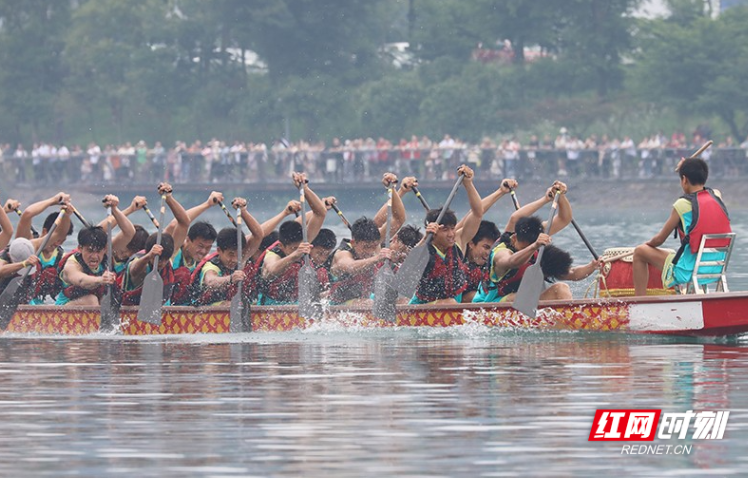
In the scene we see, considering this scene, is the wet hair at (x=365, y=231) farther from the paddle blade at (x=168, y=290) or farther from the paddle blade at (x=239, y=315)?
the paddle blade at (x=168, y=290)

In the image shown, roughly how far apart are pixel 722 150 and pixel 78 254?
42095 millimetres

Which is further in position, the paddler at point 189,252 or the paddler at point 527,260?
the paddler at point 189,252

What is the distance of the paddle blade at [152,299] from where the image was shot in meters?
21.6

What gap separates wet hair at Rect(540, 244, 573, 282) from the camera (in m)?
20.6

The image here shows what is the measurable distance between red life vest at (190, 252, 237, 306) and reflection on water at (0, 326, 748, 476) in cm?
65

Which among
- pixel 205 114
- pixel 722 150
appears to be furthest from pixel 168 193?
pixel 205 114

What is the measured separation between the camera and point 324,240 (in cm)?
2212

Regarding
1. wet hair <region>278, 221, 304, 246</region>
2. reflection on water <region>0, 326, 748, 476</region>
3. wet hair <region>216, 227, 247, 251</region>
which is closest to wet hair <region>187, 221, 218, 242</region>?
wet hair <region>216, 227, 247, 251</region>

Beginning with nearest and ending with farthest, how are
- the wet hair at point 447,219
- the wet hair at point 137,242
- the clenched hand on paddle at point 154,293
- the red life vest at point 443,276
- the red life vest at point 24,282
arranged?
1. the wet hair at point 447,219
2. the red life vest at point 443,276
3. the clenched hand on paddle at point 154,293
4. the wet hair at point 137,242
5. the red life vest at point 24,282

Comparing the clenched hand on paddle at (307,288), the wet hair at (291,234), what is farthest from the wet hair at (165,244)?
the clenched hand on paddle at (307,288)

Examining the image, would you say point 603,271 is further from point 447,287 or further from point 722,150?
point 722,150

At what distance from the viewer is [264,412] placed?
51.7ft

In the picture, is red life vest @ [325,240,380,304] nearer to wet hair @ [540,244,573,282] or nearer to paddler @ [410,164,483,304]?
paddler @ [410,164,483,304]

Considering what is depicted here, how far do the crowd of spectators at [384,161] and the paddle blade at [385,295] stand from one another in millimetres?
41406
